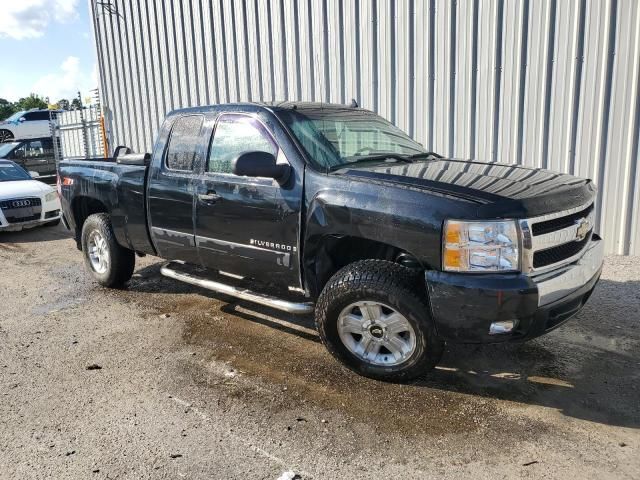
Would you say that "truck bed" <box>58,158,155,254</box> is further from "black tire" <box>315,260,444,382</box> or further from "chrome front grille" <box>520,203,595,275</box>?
"chrome front grille" <box>520,203,595,275</box>

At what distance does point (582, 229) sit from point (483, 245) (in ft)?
3.10

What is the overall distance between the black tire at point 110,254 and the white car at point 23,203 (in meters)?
4.09

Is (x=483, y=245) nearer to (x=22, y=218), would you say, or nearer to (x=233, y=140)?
(x=233, y=140)

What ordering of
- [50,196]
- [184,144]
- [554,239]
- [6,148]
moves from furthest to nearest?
1. [6,148]
2. [50,196]
3. [184,144]
4. [554,239]

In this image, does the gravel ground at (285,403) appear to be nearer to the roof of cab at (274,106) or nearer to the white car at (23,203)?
the roof of cab at (274,106)

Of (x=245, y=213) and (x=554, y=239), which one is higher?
(x=245, y=213)

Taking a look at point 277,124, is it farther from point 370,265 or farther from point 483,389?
point 483,389

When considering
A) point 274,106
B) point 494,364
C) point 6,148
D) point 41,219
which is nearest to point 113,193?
point 274,106

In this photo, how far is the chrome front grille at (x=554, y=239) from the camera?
3.02 meters

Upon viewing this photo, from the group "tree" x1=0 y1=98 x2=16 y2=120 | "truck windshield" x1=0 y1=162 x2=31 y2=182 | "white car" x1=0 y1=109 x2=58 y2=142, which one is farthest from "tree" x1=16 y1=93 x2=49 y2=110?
"truck windshield" x1=0 y1=162 x2=31 y2=182

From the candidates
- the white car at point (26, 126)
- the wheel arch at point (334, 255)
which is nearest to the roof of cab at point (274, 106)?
the wheel arch at point (334, 255)

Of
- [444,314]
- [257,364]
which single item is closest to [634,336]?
[444,314]

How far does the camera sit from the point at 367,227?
11.1 ft

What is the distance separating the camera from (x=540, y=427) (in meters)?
3.04
